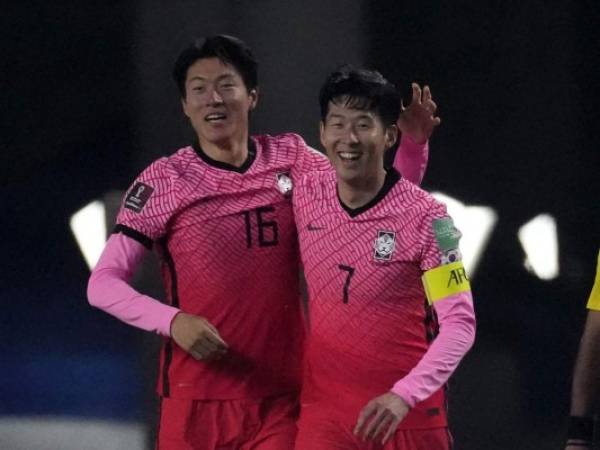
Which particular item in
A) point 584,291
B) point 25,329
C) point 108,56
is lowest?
point 25,329

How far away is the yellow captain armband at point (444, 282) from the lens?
3.18m

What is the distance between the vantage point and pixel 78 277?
15.2 feet

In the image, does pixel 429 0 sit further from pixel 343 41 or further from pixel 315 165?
pixel 315 165

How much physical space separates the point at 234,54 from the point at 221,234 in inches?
17.1

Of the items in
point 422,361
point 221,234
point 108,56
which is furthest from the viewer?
point 108,56

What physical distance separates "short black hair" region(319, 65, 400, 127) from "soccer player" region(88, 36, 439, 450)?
0.78 ft

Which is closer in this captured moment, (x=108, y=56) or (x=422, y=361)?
(x=422, y=361)

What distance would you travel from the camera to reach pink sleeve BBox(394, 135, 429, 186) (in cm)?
362

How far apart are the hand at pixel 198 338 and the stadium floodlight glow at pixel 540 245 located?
1602 mm

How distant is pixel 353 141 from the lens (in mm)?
3275

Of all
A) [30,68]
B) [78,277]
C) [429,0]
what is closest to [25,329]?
[78,277]

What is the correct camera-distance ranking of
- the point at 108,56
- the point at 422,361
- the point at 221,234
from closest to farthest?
the point at 422,361
the point at 221,234
the point at 108,56

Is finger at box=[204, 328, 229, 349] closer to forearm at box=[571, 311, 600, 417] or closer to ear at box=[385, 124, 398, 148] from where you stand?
ear at box=[385, 124, 398, 148]

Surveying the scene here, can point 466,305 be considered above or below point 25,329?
above
